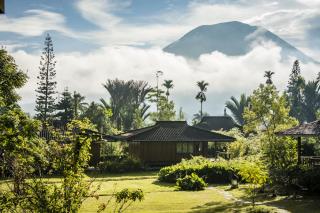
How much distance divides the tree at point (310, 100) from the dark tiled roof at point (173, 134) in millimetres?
55762

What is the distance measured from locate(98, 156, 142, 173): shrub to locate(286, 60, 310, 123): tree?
58.0 meters

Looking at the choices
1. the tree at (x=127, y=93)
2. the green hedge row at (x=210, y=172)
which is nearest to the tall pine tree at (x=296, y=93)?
the tree at (x=127, y=93)

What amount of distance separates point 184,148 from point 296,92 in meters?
61.6

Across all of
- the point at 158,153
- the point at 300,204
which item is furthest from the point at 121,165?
the point at 300,204

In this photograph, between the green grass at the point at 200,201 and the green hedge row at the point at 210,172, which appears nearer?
the green grass at the point at 200,201

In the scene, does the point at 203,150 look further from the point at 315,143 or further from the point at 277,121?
the point at 277,121

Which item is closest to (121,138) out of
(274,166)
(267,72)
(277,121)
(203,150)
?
(203,150)

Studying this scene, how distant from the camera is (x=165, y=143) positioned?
47.3m

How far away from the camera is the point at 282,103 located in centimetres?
3428

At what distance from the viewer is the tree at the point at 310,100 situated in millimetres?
98938

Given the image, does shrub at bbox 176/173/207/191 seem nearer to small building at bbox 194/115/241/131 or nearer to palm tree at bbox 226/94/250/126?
small building at bbox 194/115/241/131

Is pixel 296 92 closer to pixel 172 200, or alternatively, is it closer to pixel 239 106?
pixel 239 106

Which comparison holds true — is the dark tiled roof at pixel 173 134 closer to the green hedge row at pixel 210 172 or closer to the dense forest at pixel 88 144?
the dense forest at pixel 88 144

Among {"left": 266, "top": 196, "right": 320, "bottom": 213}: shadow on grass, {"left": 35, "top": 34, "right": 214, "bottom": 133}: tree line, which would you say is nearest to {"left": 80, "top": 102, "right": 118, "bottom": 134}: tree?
{"left": 35, "top": 34, "right": 214, "bottom": 133}: tree line
